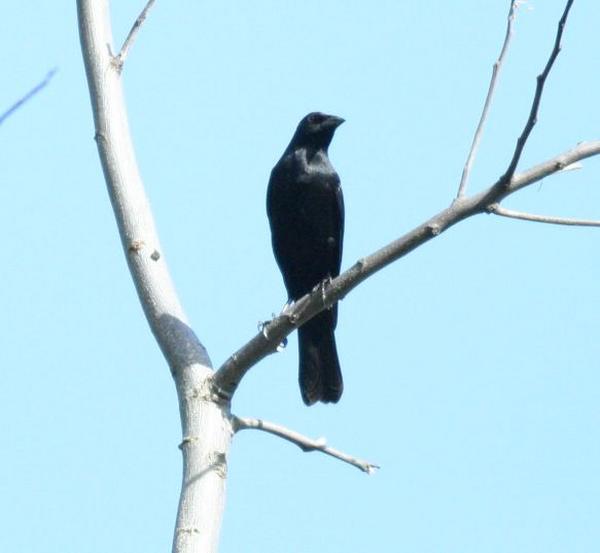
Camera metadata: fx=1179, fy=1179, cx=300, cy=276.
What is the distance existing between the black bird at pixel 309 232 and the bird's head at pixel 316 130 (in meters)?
0.11

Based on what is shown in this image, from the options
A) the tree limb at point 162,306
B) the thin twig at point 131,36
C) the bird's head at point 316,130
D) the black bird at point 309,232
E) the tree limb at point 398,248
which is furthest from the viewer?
the bird's head at point 316,130

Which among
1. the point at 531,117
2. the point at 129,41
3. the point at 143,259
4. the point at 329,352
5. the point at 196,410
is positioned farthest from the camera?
the point at 329,352

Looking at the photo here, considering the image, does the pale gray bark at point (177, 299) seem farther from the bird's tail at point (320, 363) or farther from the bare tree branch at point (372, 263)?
the bird's tail at point (320, 363)

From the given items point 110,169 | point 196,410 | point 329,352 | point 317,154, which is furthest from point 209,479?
point 317,154

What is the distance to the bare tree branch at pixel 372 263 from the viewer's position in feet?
10.4

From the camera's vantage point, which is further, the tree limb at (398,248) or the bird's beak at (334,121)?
the bird's beak at (334,121)

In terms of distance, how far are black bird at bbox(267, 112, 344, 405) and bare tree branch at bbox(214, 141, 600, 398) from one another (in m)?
3.16

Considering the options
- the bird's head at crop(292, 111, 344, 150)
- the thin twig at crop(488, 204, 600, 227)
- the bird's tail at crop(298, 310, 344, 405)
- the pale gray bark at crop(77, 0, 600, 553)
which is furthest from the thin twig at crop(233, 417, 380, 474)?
the bird's head at crop(292, 111, 344, 150)

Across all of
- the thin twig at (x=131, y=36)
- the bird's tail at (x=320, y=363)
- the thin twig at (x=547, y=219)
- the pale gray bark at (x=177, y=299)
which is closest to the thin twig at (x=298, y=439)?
the pale gray bark at (x=177, y=299)

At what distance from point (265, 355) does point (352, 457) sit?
1.35 ft

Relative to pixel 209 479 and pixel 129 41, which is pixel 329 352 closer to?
pixel 129 41

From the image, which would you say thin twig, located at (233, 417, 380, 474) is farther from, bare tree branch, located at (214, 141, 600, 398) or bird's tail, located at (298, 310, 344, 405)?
bird's tail, located at (298, 310, 344, 405)

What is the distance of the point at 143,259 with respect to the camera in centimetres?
364

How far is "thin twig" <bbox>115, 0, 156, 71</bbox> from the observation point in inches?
160
